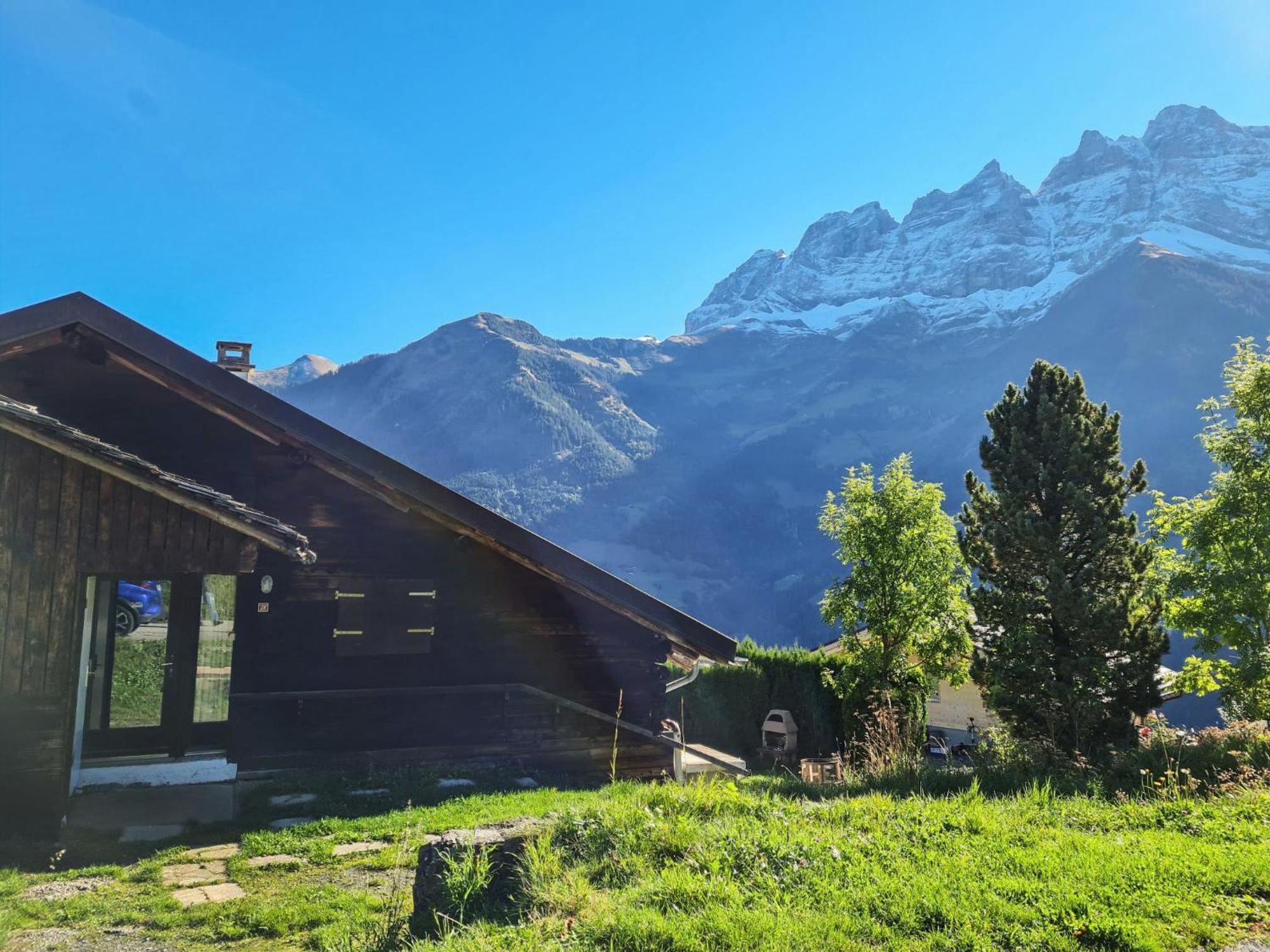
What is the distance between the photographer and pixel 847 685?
20.5 metres

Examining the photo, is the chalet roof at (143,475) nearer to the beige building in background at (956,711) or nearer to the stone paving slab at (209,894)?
the stone paving slab at (209,894)

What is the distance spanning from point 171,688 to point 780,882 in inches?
324

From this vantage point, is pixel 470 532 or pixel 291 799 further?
pixel 470 532

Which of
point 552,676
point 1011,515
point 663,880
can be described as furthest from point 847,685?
point 663,880

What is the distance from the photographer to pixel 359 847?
6598 millimetres

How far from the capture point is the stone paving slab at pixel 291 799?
7.92 meters

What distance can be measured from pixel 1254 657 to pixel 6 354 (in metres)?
18.8

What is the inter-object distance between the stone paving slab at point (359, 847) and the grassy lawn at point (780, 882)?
0.12 m

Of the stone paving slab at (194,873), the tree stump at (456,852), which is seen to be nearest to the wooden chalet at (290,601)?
the stone paving slab at (194,873)

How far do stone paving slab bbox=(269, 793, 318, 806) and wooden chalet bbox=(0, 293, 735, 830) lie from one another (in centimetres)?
124

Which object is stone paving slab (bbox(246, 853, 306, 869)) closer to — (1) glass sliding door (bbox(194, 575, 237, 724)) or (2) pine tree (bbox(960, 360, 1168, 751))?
(1) glass sliding door (bbox(194, 575, 237, 724))

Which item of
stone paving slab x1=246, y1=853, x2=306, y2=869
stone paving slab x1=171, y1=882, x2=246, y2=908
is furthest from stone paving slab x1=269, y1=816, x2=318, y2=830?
stone paving slab x1=171, y1=882, x2=246, y2=908

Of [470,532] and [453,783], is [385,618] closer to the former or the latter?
[470,532]

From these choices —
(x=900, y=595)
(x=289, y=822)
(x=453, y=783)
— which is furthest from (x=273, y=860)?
(x=900, y=595)
